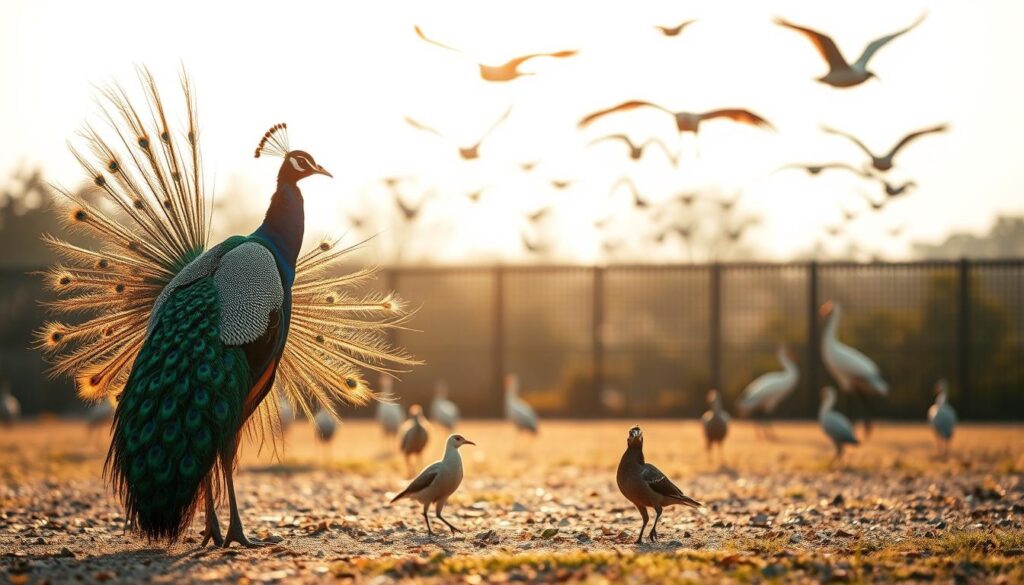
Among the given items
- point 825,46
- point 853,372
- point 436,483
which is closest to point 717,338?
point 853,372

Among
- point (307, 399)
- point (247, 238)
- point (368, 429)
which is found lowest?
point (368, 429)

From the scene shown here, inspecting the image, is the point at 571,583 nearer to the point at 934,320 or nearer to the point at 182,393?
the point at 182,393

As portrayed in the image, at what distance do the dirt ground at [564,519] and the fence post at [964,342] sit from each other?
396 cm

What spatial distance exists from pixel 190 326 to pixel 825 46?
19.4 feet

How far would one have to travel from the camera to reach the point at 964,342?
70.5ft

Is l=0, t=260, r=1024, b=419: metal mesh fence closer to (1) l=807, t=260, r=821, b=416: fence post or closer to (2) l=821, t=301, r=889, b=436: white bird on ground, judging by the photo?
(1) l=807, t=260, r=821, b=416: fence post

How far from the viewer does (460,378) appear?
2700cm

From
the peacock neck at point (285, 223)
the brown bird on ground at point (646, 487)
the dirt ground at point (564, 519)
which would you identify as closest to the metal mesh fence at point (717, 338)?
the dirt ground at point (564, 519)

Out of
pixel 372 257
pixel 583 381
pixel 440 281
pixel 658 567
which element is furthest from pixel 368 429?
pixel 372 257

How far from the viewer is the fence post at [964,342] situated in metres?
21.4

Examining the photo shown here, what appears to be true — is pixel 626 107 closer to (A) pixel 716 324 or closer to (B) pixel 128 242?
(B) pixel 128 242

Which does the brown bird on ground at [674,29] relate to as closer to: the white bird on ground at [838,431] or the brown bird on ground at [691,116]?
the brown bird on ground at [691,116]

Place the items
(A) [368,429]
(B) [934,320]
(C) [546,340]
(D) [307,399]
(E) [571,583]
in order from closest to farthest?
(E) [571,583] → (D) [307,399] → (A) [368,429] → (B) [934,320] → (C) [546,340]

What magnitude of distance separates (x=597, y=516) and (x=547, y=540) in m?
1.57
